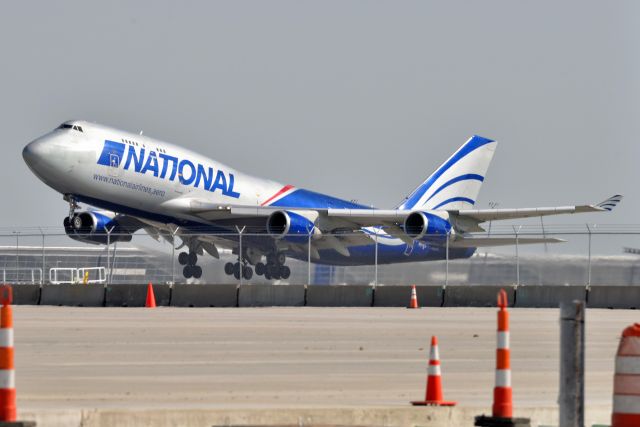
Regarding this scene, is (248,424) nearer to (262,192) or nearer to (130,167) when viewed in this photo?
(130,167)

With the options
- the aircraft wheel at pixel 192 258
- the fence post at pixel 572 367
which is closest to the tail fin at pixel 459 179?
the aircraft wheel at pixel 192 258

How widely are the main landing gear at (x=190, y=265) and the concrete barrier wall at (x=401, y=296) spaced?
30.0 feet

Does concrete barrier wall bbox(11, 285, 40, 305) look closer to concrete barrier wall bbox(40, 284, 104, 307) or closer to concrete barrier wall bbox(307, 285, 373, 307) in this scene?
concrete barrier wall bbox(40, 284, 104, 307)

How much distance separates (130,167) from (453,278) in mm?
12994

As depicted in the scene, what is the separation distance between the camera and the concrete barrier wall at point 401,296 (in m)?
31.2

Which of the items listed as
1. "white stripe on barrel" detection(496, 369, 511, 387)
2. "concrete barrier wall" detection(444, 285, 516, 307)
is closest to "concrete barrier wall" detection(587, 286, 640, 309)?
"concrete barrier wall" detection(444, 285, 516, 307)

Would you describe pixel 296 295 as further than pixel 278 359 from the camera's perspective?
Yes

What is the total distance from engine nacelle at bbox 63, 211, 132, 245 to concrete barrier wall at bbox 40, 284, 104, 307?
5959mm

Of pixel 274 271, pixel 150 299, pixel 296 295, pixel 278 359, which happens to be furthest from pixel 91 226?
pixel 278 359

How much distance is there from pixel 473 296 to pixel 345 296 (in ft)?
9.36

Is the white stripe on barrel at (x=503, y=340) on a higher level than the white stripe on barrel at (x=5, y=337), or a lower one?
higher

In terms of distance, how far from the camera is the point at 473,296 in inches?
1221

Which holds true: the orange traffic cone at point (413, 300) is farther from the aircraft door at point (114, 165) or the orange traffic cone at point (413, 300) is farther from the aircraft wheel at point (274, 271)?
the aircraft door at point (114, 165)

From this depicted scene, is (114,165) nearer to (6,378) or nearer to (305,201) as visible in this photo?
(305,201)
